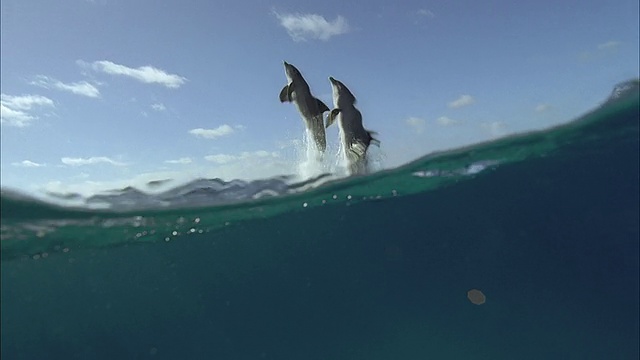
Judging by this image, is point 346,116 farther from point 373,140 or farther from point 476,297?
point 476,297

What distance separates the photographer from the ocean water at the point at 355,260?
12211 mm

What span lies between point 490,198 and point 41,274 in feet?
52.4

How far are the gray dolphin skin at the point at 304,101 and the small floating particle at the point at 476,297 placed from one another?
35.7 ft

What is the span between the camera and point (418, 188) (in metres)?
14.5

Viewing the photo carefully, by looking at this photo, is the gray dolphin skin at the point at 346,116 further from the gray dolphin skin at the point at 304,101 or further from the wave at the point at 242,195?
the wave at the point at 242,195

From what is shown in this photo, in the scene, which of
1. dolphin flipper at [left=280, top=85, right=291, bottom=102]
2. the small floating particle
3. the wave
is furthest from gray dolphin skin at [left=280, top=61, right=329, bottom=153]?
the small floating particle

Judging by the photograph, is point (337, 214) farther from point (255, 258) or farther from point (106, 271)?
point (106, 271)

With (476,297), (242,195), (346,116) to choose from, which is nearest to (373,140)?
(346,116)

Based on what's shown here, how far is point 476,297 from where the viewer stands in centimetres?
1667

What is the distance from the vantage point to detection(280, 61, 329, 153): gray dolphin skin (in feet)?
25.4

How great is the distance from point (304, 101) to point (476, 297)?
39.6 feet

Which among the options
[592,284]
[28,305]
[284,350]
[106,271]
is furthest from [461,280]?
[28,305]

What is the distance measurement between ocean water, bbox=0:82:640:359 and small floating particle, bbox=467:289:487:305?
21 centimetres

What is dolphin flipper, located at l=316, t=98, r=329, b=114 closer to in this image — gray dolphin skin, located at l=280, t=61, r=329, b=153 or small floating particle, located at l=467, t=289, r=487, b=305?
gray dolphin skin, located at l=280, t=61, r=329, b=153
